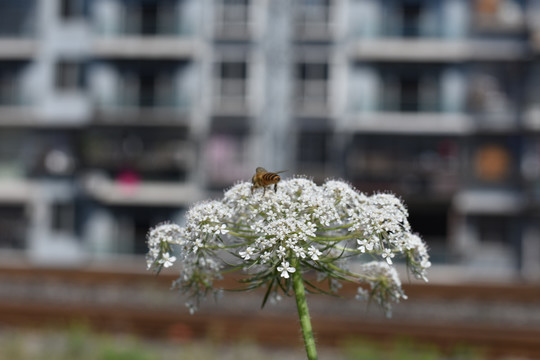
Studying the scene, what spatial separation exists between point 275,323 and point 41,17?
101 ft

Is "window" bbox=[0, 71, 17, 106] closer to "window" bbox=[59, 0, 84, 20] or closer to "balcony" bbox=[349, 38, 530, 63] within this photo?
"window" bbox=[59, 0, 84, 20]

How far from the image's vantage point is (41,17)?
37.9 meters

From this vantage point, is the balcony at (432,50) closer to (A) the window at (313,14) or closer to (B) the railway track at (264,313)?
(A) the window at (313,14)

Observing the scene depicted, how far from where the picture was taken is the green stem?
8.60 ft

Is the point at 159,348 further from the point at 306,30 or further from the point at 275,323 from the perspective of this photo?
the point at 306,30

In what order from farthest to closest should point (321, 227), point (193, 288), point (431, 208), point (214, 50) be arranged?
point (214, 50), point (431, 208), point (193, 288), point (321, 227)

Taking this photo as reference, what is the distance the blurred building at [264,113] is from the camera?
111ft

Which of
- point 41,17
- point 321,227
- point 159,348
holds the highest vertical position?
point 41,17

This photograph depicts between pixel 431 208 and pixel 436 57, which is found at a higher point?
pixel 436 57

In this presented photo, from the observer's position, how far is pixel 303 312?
107 inches

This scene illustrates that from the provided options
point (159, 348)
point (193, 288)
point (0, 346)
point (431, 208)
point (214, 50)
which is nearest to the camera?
point (193, 288)

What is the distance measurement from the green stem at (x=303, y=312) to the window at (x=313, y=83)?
32994mm

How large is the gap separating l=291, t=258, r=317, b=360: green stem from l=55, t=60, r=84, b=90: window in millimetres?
36810

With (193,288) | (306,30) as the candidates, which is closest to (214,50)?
(306,30)
